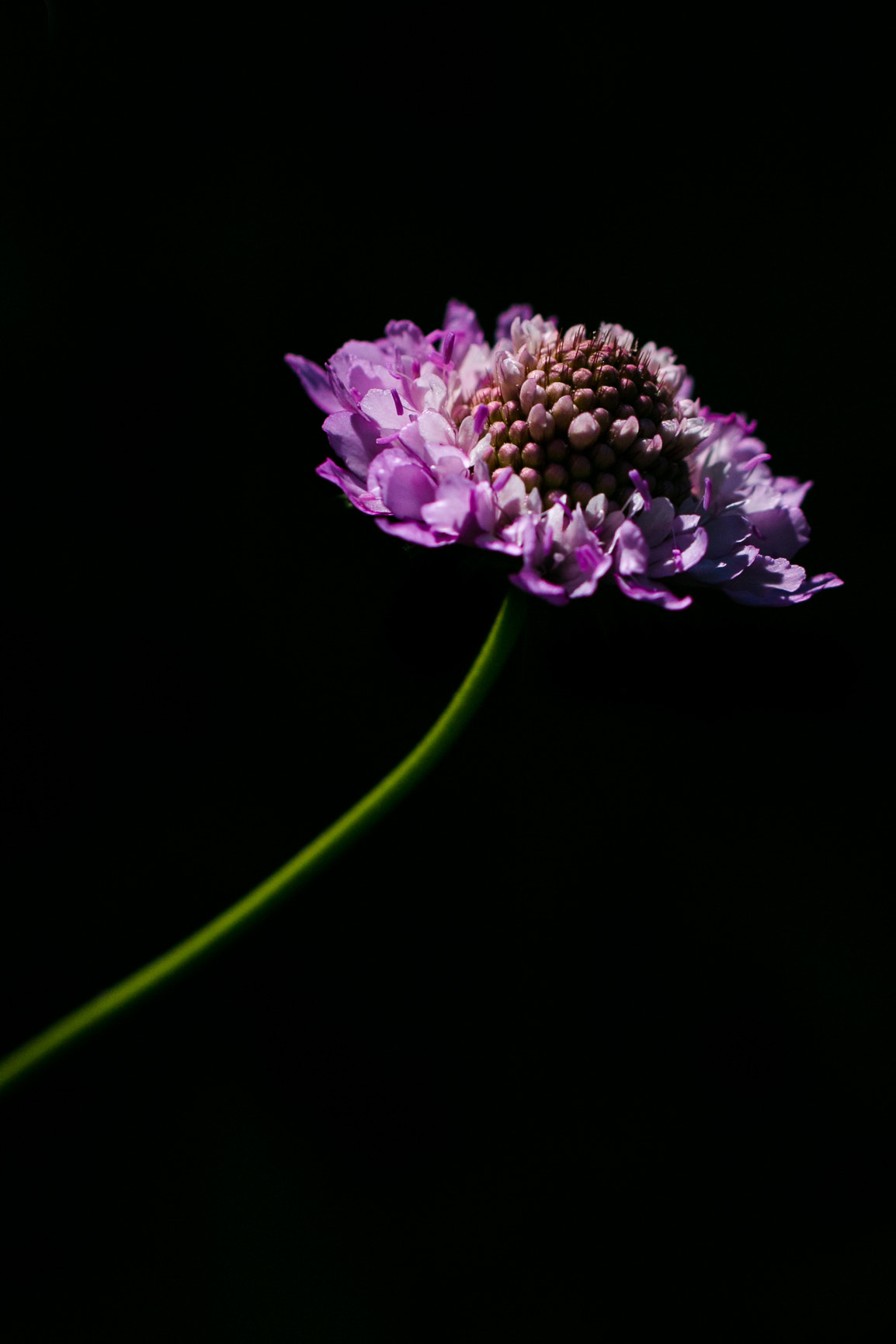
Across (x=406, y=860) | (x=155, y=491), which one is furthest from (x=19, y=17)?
(x=406, y=860)

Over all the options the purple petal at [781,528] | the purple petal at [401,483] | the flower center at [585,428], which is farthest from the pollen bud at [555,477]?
the purple petal at [781,528]

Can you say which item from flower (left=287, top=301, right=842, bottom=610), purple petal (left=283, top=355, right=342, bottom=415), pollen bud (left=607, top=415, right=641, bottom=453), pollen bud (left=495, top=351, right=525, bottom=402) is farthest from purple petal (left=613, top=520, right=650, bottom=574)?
purple petal (left=283, top=355, right=342, bottom=415)

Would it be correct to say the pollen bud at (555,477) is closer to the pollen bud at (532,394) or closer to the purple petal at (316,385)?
the pollen bud at (532,394)

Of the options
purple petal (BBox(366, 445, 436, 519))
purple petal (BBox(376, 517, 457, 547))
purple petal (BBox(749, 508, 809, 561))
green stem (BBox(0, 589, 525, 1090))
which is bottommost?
green stem (BBox(0, 589, 525, 1090))

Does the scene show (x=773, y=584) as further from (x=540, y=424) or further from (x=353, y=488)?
(x=353, y=488)

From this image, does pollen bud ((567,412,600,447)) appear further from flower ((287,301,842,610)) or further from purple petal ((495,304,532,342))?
purple petal ((495,304,532,342))

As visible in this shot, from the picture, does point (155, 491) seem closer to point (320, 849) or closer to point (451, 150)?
point (451, 150)
